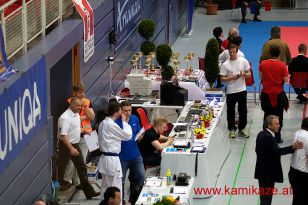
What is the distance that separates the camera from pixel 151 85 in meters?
15.7

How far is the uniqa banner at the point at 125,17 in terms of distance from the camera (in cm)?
1594

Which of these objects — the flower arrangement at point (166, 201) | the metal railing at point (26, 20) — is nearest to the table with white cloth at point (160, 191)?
the flower arrangement at point (166, 201)

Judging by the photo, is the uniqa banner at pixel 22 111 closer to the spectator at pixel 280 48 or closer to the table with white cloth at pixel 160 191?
the table with white cloth at pixel 160 191

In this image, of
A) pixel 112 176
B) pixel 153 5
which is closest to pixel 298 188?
pixel 112 176

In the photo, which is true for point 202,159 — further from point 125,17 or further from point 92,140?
point 125,17

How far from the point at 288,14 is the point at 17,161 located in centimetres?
2038

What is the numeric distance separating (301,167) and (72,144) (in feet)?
11.0

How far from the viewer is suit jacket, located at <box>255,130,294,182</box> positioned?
36.7ft

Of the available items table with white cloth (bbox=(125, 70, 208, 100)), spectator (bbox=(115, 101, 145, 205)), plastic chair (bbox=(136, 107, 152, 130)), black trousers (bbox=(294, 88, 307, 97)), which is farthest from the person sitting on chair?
spectator (bbox=(115, 101, 145, 205))

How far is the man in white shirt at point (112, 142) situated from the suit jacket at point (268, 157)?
5.96ft

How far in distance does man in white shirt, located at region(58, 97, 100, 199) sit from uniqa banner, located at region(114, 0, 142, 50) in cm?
406

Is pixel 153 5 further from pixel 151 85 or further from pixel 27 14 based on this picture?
pixel 27 14

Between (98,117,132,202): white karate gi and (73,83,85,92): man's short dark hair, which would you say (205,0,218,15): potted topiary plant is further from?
(98,117,132,202): white karate gi

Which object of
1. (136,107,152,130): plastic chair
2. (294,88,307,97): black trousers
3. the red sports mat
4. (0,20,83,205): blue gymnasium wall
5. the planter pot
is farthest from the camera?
the planter pot
